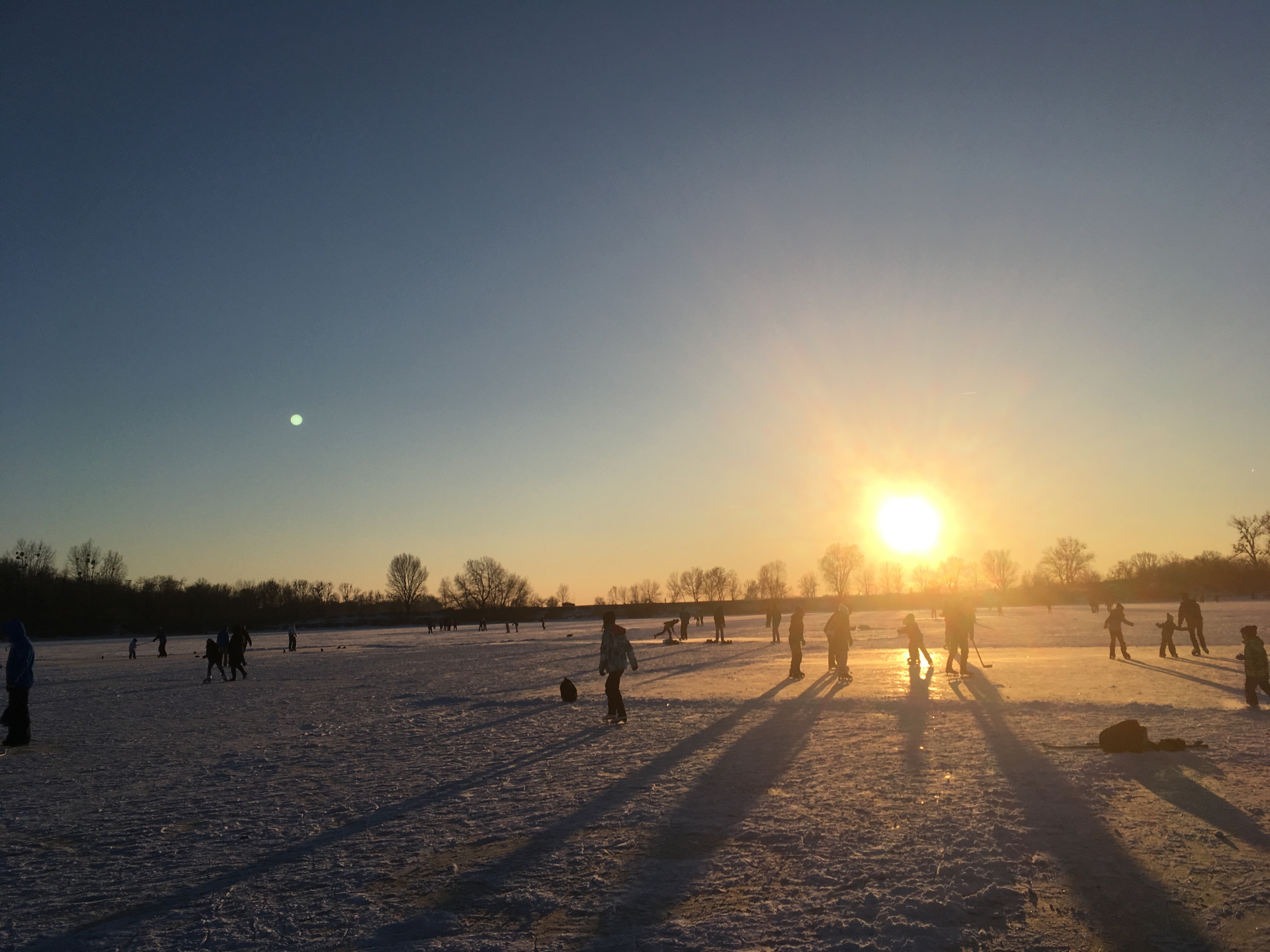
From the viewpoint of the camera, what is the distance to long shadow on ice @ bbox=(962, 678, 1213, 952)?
4.62 m

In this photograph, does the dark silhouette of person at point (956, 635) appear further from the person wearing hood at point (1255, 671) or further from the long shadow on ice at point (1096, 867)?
the long shadow on ice at point (1096, 867)

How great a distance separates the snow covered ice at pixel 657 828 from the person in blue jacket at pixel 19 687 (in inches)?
15.7

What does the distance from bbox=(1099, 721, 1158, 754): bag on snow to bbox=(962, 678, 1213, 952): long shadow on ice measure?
0.95 metres

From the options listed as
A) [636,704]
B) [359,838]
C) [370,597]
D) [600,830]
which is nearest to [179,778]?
[359,838]

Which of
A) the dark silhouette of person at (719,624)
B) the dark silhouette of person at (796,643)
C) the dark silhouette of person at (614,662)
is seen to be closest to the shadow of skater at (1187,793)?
the dark silhouette of person at (614,662)

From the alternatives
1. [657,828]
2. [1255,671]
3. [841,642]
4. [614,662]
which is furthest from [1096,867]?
[841,642]

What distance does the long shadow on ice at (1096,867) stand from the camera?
4.62 m

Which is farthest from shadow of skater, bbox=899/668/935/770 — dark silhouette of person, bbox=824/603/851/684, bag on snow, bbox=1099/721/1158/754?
bag on snow, bbox=1099/721/1158/754

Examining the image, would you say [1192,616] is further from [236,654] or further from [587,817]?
[236,654]

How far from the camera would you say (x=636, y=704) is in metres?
16.0

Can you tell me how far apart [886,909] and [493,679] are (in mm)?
18513

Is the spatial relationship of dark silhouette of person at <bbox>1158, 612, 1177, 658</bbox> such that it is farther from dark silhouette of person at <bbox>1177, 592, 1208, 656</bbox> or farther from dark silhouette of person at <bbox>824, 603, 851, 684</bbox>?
dark silhouette of person at <bbox>824, 603, 851, 684</bbox>

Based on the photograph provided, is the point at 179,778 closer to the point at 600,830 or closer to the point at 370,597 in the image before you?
the point at 600,830

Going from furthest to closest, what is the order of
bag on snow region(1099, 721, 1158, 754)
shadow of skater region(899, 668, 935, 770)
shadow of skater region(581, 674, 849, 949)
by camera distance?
shadow of skater region(899, 668, 935, 770) < bag on snow region(1099, 721, 1158, 754) < shadow of skater region(581, 674, 849, 949)
